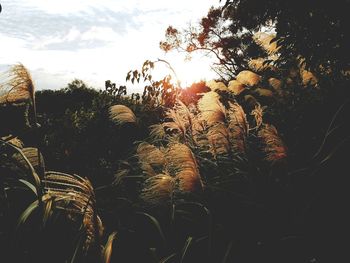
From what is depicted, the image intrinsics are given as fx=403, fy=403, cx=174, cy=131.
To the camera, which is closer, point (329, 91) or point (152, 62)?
point (329, 91)

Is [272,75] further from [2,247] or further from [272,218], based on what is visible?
[2,247]

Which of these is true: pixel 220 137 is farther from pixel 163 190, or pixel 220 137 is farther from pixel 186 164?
pixel 163 190

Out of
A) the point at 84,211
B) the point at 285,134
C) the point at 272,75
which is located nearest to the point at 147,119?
the point at 272,75

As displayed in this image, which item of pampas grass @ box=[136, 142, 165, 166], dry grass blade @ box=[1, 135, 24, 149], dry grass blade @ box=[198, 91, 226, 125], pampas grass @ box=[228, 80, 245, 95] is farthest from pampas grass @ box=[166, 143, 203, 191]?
pampas grass @ box=[228, 80, 245, 95]

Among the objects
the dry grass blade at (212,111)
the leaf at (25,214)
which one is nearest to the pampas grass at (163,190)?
the leaf at (25,214)

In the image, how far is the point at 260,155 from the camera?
464cm

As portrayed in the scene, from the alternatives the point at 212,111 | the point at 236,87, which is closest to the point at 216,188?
the point at 212,111

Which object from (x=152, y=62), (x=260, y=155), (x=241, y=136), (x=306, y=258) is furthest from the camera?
(x=152, y=62)

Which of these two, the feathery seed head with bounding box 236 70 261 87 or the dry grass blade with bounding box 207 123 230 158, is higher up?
the feathery seed head with bounding box 236 70 261 87

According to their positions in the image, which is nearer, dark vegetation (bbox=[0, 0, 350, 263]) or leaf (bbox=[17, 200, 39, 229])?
leaf (bbox=[17, 200, 39, 229])

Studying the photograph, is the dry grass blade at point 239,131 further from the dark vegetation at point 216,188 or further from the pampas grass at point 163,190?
the pampas grass at point 163,190

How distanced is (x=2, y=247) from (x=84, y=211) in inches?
39.3

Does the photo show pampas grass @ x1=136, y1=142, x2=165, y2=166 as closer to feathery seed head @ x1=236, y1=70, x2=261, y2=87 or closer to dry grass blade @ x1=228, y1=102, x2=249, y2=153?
dry grass blade @ x1=228, y1=102, x2=249, y2=153

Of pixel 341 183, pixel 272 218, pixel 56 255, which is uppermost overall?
pixel 341 183
